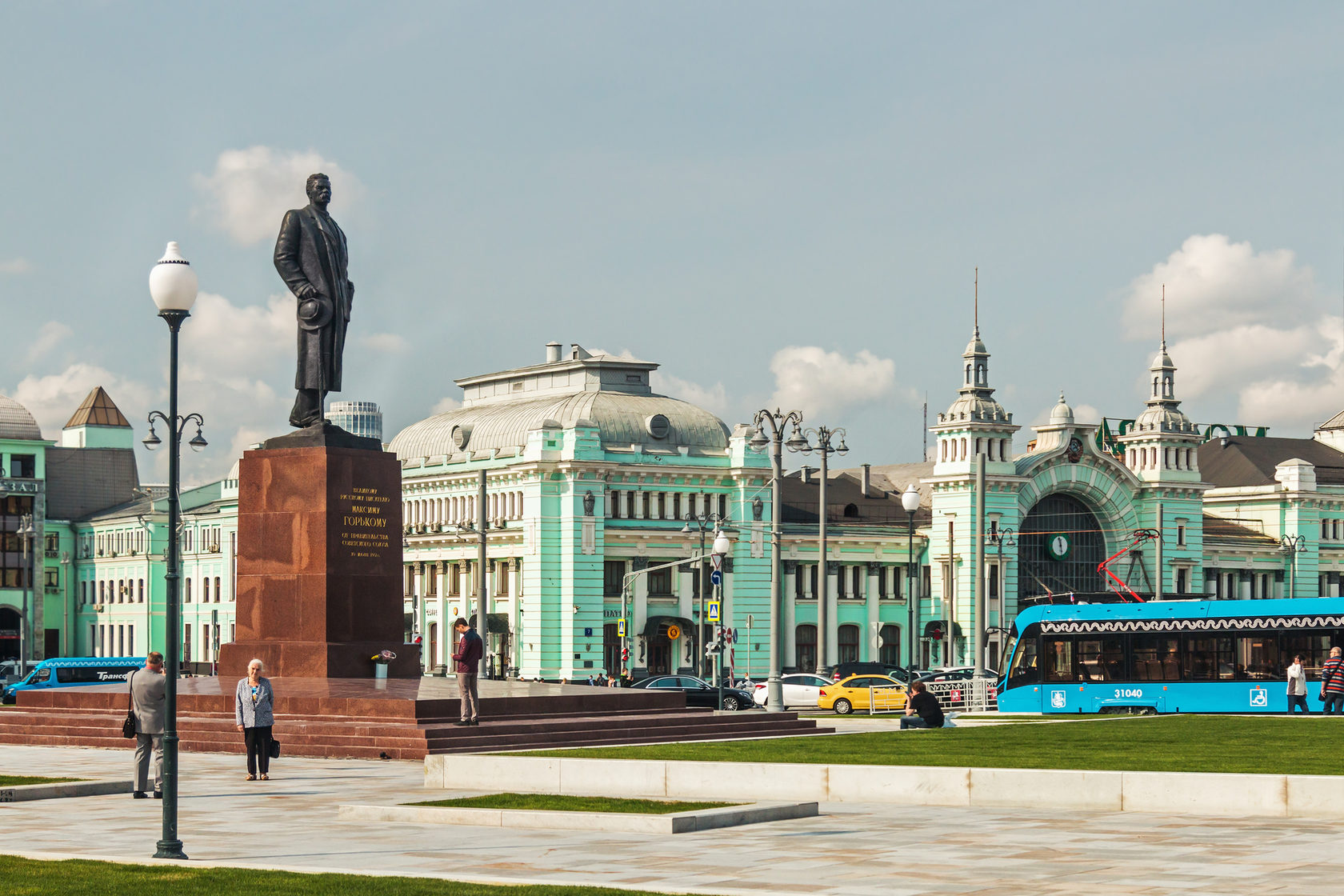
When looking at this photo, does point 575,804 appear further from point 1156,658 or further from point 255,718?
point 1156,658

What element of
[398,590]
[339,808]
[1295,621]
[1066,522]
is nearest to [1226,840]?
[339,808]

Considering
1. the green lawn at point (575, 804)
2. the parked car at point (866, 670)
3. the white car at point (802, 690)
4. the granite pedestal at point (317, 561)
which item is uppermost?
the granite pedestal at point (317, 561)

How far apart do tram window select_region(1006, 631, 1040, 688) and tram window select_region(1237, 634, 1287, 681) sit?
5.20 m

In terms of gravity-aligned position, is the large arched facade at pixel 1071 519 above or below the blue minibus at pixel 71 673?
above

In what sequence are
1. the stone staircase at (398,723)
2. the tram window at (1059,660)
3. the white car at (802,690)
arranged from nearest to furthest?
the stone staircase at (398,723) → the tram window at (1059,660) → the white car at (802,690)

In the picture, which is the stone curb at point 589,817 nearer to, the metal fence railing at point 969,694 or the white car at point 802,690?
the metal fence railing at point 969,694

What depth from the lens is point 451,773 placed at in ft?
78.8

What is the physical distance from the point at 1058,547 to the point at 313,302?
261 feet

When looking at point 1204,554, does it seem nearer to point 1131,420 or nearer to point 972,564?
point 1131,420

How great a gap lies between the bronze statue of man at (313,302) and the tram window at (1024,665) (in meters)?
21.7

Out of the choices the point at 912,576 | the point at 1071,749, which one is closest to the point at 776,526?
the point at 1071,749

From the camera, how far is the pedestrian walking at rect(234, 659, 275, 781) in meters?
25.2

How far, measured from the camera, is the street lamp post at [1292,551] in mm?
117750

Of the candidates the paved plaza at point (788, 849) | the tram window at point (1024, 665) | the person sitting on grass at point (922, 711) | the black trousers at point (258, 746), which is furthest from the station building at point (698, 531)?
the paved plaza at point (788, 849)
